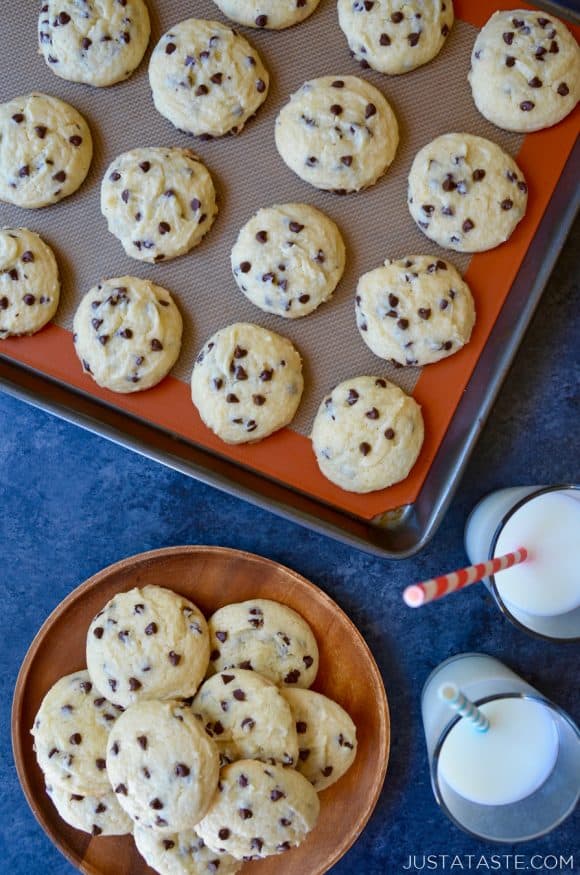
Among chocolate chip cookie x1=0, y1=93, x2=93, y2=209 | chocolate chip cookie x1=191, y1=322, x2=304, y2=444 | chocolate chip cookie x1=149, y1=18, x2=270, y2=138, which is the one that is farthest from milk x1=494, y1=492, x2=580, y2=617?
chocolate chip cookie x1=0, y1=93, x2=93, y2=209

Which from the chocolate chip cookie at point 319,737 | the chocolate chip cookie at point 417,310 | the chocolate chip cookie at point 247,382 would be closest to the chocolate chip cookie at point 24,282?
the chocolate chip cookie at point 247,382

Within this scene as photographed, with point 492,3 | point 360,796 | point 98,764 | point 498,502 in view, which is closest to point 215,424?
point 498,502

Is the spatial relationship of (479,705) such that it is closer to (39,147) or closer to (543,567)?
(543,567)

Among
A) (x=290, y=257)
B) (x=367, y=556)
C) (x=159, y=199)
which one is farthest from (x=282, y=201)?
(x=367, y=556)

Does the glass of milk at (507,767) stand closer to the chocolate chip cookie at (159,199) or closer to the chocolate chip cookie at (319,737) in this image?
the chocolate chip cookie at (319,737)

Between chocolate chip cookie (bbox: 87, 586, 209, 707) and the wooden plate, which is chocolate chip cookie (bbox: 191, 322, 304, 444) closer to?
the wooden plate
